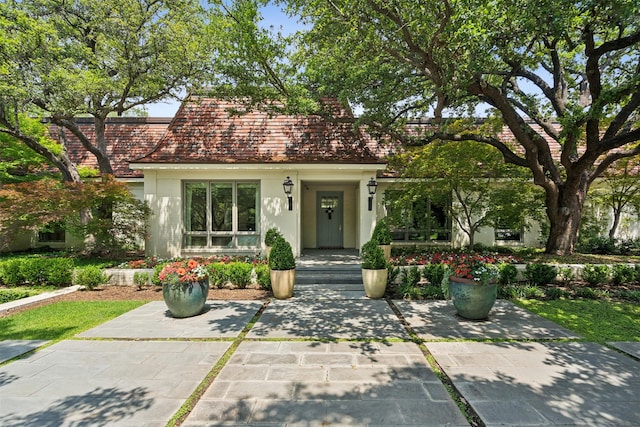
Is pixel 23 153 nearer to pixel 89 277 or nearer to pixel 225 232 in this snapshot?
pixel 89 277

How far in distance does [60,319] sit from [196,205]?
5.69 meters

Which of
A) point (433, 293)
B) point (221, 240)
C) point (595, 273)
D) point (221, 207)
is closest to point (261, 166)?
point (221, 207)

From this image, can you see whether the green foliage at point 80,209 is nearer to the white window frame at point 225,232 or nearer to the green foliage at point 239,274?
the white window frame at point 225,232

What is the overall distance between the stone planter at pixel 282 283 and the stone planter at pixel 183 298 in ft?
5.63

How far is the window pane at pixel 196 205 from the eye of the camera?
35.8ft

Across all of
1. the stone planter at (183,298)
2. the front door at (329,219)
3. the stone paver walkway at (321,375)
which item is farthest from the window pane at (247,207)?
the stone paver walkway at (321,375)

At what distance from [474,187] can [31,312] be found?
12261 mm

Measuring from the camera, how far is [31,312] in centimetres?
621

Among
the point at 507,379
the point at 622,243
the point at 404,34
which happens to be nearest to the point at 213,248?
the point at 404,34

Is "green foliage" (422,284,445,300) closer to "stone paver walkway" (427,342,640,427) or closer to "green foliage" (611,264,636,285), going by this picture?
"stone paver walkway" (427,342,640,427)

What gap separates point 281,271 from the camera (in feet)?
23.0

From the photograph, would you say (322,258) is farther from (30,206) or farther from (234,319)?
(30,206)

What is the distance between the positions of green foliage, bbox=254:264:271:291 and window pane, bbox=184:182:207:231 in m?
4.03

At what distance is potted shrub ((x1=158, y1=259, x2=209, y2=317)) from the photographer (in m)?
5.76
